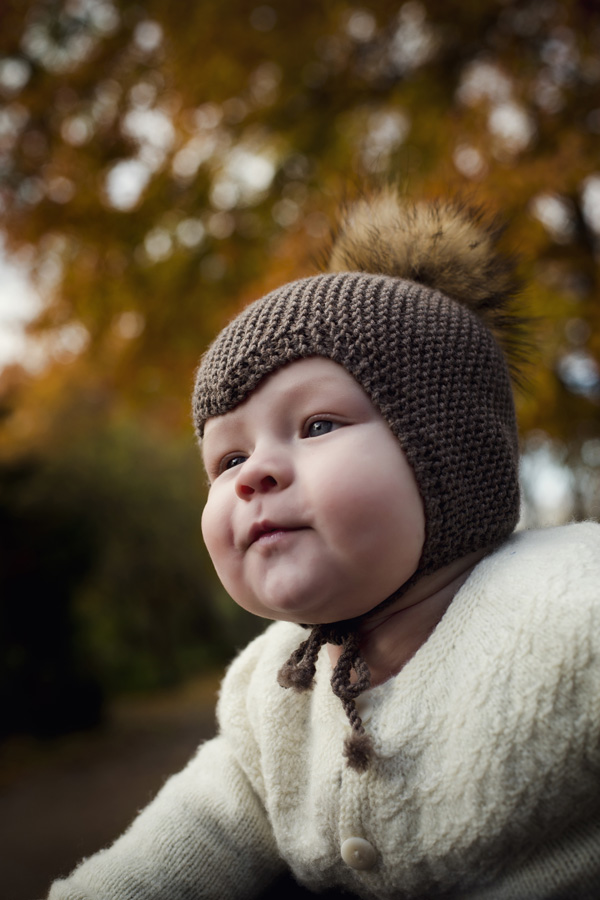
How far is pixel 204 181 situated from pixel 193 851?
380cm

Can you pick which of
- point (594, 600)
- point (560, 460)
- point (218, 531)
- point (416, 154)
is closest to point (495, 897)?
point (594, 600)

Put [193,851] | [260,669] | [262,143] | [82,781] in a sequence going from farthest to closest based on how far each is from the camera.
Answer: [82,781]
[262,143]
[260,669]
[193,851]

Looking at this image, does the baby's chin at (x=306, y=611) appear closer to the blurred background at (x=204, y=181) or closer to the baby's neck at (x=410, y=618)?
the baby's neck at (x=410, y=618)

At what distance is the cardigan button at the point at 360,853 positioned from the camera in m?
1.06

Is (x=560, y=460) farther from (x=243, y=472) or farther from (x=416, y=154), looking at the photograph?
(x=243, y=472)

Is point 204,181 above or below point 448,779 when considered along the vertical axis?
above

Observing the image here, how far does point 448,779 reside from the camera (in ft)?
3.26

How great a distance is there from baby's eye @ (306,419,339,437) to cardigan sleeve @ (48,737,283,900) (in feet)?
2.23

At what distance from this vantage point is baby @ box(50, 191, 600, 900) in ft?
3.18

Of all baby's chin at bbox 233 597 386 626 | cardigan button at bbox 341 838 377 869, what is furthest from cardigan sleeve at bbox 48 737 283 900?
baby's chin at bbox 233 597 386 626

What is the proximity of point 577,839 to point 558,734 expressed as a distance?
0.17 m

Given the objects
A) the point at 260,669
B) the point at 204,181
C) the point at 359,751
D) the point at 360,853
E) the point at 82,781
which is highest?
the point at 204,181

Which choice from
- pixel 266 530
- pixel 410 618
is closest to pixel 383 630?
pixel 410 618

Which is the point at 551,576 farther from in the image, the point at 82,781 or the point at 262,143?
the point at 82,781
